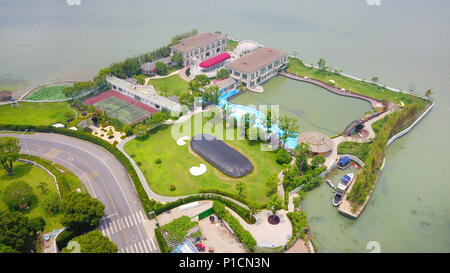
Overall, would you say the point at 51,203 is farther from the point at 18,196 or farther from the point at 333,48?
the point at 333,48

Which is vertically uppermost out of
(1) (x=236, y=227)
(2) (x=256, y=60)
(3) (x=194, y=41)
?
(3) (x=194, y=41)

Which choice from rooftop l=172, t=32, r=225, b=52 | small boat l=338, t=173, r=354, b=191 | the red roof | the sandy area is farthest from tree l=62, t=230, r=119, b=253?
rooftop l=172, t=32, r=225, b=52

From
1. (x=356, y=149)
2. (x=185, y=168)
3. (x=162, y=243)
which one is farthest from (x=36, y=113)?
(x=356, y=149)

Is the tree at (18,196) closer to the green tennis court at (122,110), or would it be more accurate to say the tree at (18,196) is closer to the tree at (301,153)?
the green tennis court at (122,110)

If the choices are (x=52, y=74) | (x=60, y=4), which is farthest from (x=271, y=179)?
(x=60, y=4)

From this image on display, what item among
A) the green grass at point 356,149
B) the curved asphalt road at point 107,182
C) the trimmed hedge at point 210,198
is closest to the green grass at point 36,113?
the curved asphalt road at point 107,182

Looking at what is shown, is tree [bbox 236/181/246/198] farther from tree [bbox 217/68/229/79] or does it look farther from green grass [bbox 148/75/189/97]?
tree [bbox 217/68/229/79]

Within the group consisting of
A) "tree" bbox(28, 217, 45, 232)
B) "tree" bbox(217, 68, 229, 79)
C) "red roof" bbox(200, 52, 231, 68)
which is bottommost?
"tree" bbox(28, 217, 45, 232)
